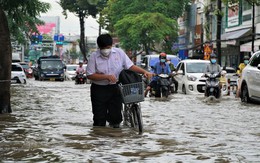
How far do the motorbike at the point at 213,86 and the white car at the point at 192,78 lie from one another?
172 inches

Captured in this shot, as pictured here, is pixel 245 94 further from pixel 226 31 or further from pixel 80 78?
pixel 226 31

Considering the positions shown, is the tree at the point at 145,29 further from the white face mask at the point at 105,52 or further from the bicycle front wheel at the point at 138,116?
the bicycle front wheel at the point at 138,116

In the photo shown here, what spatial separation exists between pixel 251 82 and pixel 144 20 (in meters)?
43.5

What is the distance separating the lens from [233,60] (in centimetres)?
5972

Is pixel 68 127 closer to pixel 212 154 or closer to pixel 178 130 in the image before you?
pixel 178 130

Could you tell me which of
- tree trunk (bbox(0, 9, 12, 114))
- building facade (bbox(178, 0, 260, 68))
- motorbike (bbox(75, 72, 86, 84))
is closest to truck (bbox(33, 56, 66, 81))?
building facade (bbox(178, 0, 260, 68))

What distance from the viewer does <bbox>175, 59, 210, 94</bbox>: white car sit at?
2877cm

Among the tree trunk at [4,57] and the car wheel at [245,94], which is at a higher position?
the tree trunk at [4,57]

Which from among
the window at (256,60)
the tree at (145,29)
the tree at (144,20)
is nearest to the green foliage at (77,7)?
the tree at (144,20)

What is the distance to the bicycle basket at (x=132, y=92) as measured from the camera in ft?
34.7

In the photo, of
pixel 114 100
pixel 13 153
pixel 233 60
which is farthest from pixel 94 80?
pixel 233 60

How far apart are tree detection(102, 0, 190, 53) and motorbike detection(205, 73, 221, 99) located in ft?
131

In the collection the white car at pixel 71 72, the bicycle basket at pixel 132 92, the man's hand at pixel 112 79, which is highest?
the man's hand at pixel 112 79

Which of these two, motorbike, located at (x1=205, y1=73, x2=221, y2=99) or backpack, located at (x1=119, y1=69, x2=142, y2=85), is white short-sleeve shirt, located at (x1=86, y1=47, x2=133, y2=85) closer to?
backpack, located at (x1=119, y1=69, x2=142, y2=85)
